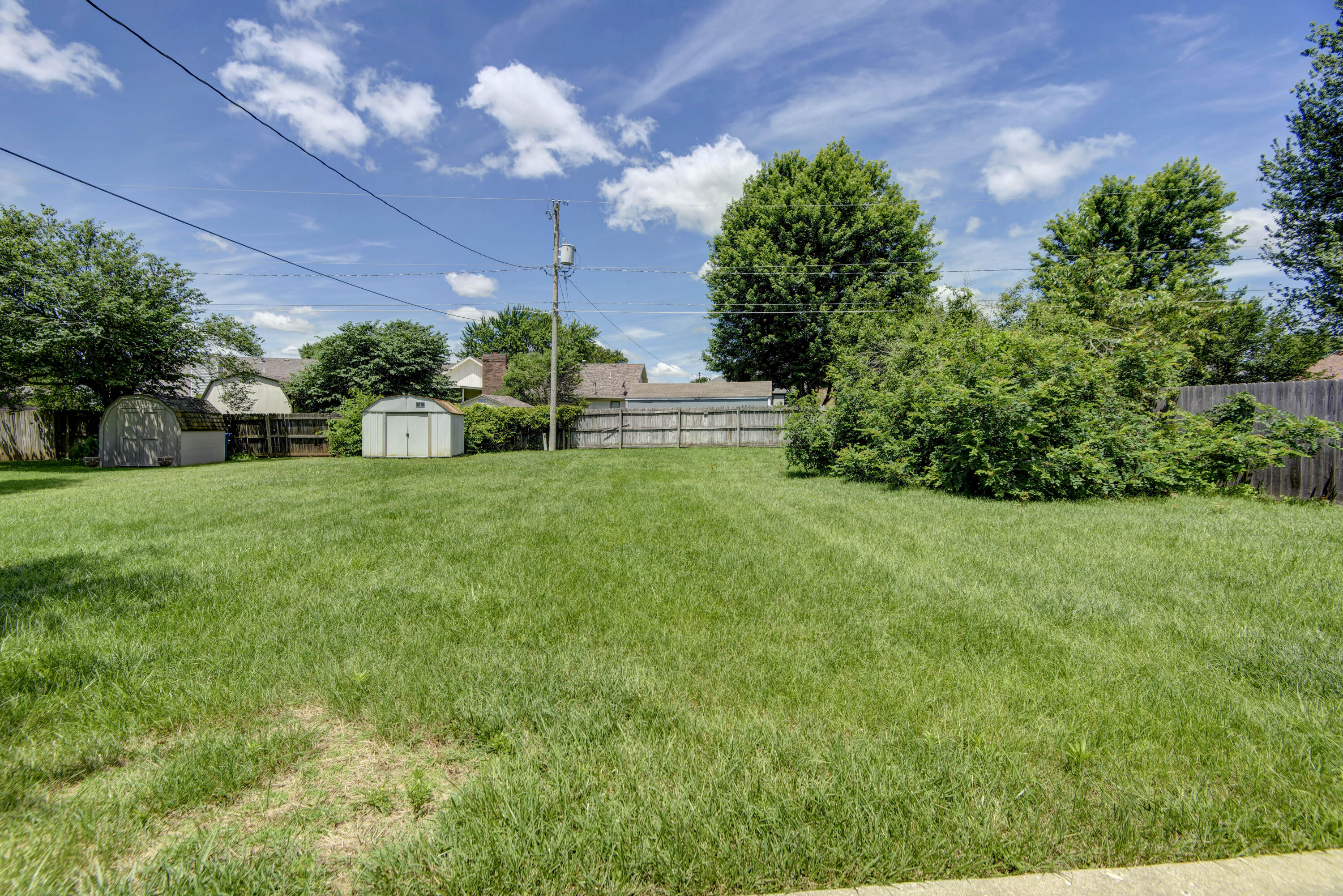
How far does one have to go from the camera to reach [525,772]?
190 cm

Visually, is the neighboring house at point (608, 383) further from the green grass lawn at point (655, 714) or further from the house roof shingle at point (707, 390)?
the green grass lawn at point (655, 714)

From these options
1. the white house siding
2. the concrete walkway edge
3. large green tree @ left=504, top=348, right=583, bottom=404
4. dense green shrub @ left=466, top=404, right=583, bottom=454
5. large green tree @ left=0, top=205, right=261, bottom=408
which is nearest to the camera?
the concrete walkway edge

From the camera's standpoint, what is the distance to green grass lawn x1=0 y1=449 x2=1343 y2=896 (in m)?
1.56

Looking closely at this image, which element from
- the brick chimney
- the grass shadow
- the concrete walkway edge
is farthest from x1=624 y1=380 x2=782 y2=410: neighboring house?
the concrete walkway edge

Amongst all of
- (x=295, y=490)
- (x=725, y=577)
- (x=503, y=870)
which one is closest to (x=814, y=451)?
(x=725, y=577)

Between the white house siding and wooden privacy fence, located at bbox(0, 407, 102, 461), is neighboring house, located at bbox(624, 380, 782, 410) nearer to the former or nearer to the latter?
the white house siding

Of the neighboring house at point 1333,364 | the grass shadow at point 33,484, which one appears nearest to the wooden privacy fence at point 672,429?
the grass shadow at point 33,484

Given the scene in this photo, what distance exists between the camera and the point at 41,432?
59.7 feet

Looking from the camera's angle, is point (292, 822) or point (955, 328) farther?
point (955, 328)

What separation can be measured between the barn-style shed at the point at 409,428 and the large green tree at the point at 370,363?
7.07 meters

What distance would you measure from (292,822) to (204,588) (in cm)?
307

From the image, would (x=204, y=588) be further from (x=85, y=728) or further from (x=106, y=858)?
(x=106, y=858)

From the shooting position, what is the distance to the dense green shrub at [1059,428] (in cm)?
769

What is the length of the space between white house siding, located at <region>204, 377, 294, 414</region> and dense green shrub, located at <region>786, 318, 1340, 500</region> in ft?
111
